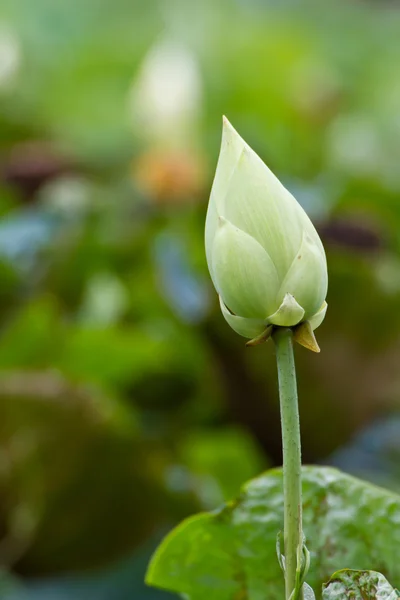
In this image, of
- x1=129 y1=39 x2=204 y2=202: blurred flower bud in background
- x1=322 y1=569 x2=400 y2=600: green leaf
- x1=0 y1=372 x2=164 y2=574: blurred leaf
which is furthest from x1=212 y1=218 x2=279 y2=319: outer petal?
x1=129 y1=39 x2=204 y2=202: blurred flower bud in background

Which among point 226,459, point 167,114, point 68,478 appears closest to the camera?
point 68,478

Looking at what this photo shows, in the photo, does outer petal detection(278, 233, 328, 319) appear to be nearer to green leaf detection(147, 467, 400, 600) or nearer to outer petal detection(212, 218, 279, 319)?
outer petal detection(212, 218, 279, 319)

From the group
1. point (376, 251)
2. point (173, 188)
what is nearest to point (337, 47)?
point (173, 188)

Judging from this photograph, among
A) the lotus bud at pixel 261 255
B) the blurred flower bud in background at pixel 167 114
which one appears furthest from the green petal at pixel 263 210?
the blurred flower bud in background at pixel 167 114

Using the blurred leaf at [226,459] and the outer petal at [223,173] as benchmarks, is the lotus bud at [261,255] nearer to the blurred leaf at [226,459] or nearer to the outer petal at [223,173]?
the outer petal at [223,173]

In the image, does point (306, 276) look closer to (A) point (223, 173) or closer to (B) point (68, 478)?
(A) point (223, 173)

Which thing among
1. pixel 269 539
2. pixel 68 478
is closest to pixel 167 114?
pixel 68 478
